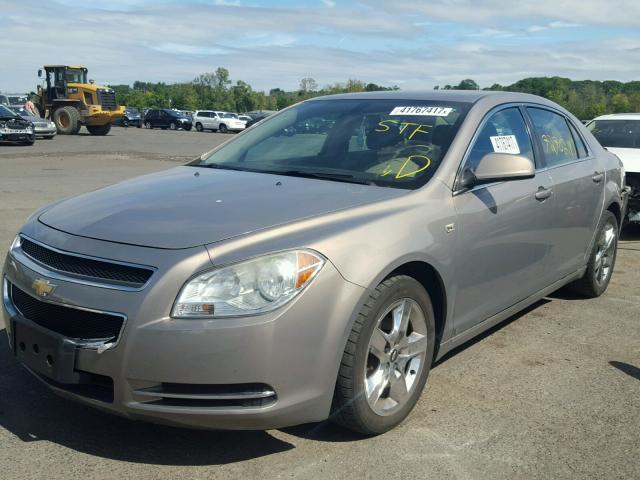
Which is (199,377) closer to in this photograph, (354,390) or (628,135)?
(354,390)

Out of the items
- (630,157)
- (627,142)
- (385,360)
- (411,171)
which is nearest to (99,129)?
(627,142)

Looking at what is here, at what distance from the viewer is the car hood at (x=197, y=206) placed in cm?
296

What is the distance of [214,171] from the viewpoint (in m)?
4.18

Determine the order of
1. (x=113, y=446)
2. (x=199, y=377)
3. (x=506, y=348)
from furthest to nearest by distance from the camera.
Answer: (x=506, y=348)
(x=113, y=446)
(x=199, y=377)

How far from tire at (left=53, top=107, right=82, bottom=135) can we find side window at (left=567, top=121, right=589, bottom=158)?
29722mm

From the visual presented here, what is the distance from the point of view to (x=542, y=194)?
14.8ft

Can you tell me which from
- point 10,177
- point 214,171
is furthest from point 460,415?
point 10,177

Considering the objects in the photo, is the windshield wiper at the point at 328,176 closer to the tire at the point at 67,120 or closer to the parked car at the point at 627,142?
the parked car at the point at 627,142

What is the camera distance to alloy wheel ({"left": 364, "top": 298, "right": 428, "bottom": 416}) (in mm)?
3225

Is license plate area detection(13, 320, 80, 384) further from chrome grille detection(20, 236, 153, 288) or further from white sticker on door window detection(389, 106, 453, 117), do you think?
white sticker on door window detection(389, 106, 453, 117)

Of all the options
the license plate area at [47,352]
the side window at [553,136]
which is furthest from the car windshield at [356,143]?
the license plate area at [47,352]

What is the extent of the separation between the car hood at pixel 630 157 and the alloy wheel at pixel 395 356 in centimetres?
635

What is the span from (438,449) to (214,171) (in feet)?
6.72

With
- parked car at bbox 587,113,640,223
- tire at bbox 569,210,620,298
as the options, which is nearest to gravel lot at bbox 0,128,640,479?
tire at bbox 569,210,620,298
